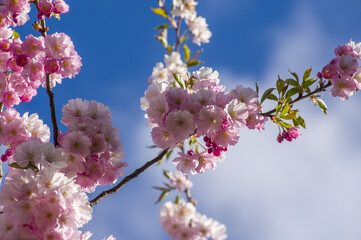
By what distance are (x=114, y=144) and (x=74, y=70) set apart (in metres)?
0.57

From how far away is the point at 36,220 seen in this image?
1.56 metres

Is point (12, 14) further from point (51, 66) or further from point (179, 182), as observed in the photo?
point (179, 182)

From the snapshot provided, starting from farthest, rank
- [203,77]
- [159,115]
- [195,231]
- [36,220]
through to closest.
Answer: [195,231] < [203,77] < [159,115] < [36,220]

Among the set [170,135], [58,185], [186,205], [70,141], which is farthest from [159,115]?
[186,205]

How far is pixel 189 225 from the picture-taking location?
4965mm

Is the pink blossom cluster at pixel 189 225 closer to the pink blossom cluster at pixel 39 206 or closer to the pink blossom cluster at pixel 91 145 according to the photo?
the pink blossom cluster at pixel 91 145

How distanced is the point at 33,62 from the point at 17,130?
399 millimetres

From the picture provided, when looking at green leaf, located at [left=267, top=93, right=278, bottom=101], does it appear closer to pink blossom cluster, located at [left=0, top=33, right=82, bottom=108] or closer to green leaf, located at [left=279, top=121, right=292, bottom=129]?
green leaf, located at [left=279, top=121, right=292, bottom=129]

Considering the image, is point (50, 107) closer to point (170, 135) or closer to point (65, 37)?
point (65, 37)

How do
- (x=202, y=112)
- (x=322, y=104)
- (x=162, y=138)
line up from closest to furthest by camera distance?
(x=202, y=112) < (x=162, y=138) < (x=322, y=104)

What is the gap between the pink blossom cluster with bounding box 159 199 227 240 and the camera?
4855 millimetres

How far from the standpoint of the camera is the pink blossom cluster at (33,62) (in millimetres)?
2039

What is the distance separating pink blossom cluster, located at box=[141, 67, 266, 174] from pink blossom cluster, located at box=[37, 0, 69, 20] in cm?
76

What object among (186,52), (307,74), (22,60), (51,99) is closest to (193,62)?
(186,52)
